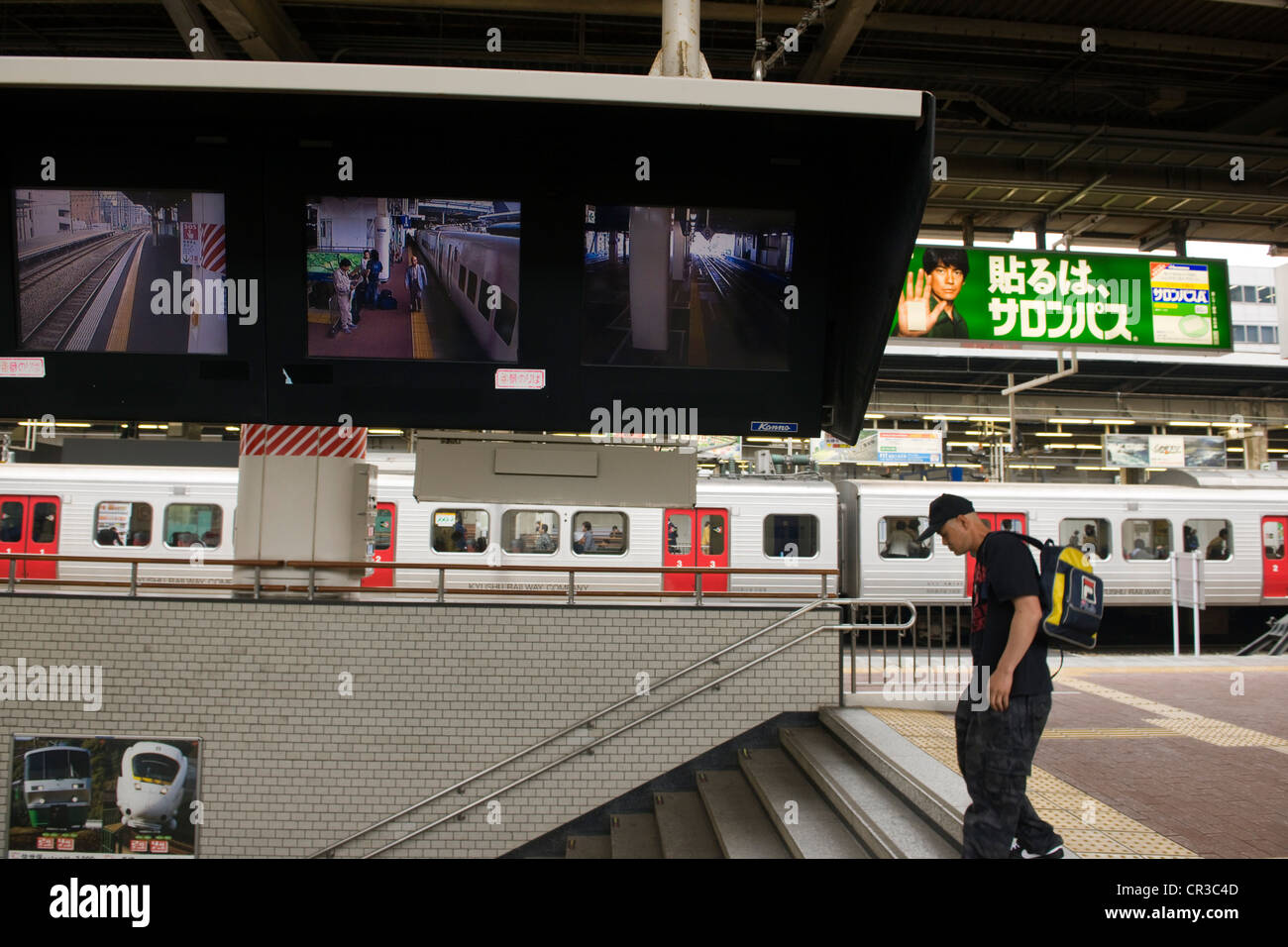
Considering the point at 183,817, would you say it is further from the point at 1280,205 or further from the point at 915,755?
the point at 1280,205

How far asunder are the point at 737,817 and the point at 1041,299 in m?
5.49

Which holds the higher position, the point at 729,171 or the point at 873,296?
the point at 729,171

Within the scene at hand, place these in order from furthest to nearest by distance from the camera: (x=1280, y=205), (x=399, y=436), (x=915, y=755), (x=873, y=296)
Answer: (x=399, y=436), (x=1280, y=205), (x=915, y=755), (x=873, y=296)

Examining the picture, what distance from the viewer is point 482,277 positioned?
154 inches

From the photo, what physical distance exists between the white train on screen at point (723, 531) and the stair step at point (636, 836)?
3585mm

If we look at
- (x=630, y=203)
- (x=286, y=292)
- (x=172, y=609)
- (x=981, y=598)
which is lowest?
(x=172, y=609)

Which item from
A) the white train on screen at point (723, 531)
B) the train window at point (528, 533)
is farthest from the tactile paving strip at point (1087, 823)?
the train window at point (528, 533)

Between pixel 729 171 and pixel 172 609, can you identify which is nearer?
pixel 729 171

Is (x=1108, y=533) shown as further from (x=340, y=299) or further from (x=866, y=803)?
(x=340, y=299)

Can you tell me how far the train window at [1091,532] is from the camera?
15.5 metres

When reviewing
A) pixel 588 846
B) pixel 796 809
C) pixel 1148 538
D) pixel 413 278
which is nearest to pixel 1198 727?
pixel 796 809

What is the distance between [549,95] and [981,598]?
293 cm

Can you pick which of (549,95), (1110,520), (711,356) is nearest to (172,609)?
(711,356)

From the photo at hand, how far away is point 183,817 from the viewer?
27.4ft
